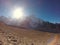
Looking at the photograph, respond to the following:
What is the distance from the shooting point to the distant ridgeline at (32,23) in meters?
2.31

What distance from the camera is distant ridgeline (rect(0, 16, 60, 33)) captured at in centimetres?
231

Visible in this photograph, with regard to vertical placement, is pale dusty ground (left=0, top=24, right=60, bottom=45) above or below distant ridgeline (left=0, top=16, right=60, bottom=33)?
below

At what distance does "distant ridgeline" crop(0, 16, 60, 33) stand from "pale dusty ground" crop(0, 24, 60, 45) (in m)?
0.06

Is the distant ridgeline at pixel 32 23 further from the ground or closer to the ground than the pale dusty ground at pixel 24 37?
further from the ground

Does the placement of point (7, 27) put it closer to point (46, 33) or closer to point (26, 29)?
point (26, 29)

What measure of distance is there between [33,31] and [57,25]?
37 cm

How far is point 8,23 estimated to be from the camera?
2.29 metres

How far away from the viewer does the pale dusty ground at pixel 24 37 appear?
2.30 m

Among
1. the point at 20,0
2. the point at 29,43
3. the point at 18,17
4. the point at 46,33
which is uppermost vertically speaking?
the point at 20,0

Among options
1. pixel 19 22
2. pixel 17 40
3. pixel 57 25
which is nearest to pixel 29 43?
pixel 17 40

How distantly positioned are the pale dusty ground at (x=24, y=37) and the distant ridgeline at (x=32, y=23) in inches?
2.4

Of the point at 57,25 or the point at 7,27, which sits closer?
the point at 7,27

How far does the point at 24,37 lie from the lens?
2383 millimetres

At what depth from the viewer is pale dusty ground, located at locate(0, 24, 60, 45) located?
7.54 ft
